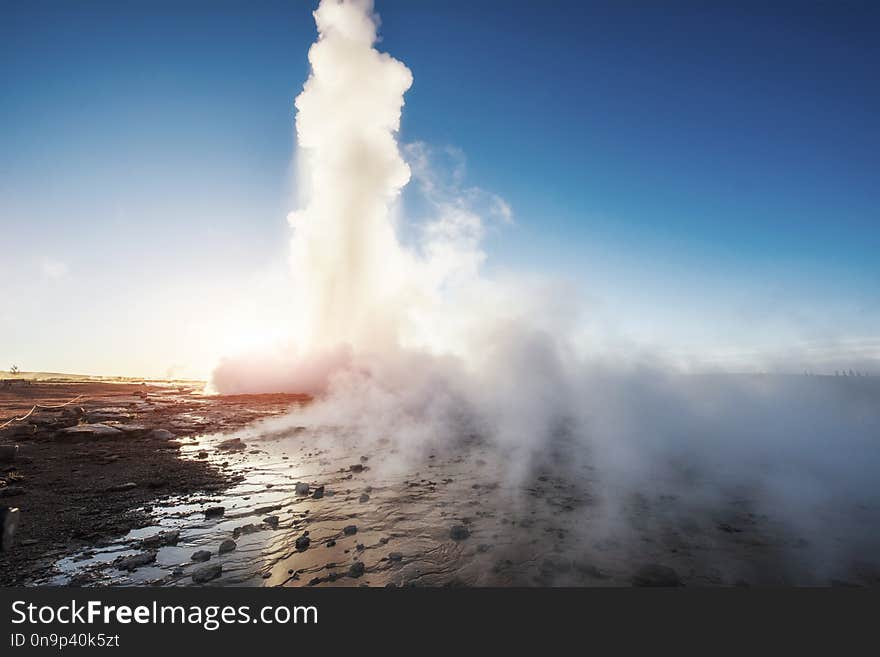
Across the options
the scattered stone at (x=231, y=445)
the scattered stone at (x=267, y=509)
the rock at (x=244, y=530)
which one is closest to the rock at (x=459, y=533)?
the rock at (x=244, y=530)

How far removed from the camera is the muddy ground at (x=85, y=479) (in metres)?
7.98

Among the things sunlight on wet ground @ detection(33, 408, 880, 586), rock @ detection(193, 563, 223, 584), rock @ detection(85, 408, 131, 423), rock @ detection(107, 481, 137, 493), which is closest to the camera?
rock @ detection(193, 563, 223, 584)

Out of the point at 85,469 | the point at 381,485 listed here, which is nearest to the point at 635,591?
the point at 381,485

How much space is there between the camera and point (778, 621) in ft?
17.4

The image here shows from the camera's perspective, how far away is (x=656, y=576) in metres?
6.83

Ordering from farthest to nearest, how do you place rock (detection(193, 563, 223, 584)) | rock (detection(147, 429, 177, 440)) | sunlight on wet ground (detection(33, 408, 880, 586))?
rock (detection(147, 429, 177, 440))
sunlight on wet ground (detection(33, 408, 880, 586))
rock (detection(193, 563, 223, 584))

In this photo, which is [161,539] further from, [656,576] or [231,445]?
[231,445]

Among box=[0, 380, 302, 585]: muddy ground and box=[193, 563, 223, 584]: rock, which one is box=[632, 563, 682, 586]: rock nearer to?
box=[193, 563, 223, 584]: rock

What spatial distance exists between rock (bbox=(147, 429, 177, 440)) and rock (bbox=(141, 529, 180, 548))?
14761mm

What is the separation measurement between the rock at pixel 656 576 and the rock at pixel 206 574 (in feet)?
25.3

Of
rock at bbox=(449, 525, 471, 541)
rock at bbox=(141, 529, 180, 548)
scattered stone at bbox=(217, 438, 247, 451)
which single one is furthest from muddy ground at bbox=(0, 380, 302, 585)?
rock at bbox=(449, 525, 471, 541)

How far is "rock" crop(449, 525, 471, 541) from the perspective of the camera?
335 inches

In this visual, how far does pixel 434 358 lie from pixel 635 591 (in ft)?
103

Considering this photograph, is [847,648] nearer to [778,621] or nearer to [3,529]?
[778,621]
